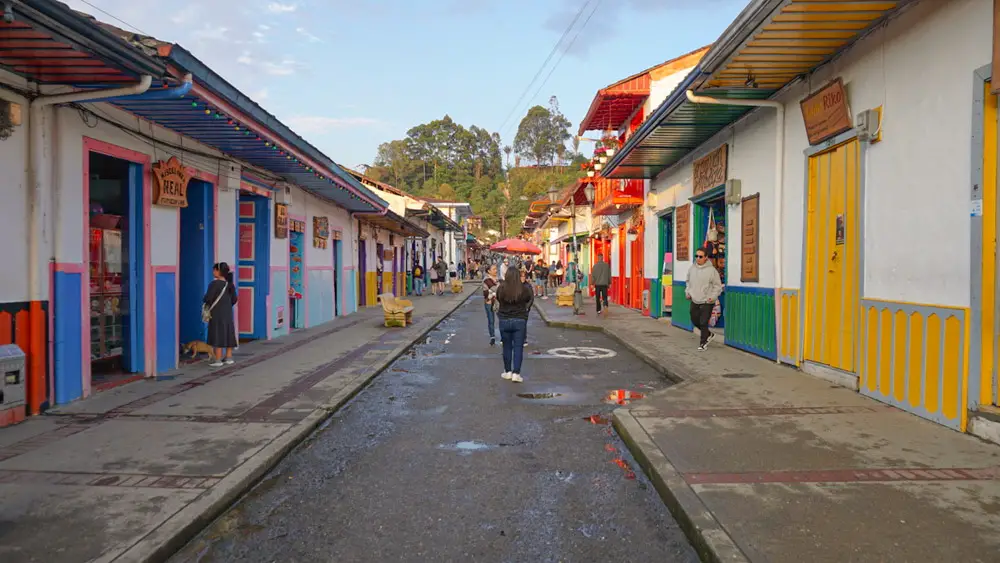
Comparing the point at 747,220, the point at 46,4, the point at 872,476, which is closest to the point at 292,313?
the point at 747,220

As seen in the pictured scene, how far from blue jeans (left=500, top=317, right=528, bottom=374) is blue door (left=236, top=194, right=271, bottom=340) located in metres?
5.97

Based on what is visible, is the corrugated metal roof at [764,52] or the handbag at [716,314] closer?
the corrugated metal roof at [764,52]

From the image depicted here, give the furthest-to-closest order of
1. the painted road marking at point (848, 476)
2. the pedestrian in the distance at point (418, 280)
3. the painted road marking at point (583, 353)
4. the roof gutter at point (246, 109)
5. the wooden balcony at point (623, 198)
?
the pedestrian in the distance at point (418, 280), the wooden balcony at point (623, 198), the painted road marking at point (583, 353), the roof gutter at point (246, 109), the painted road marking at point (848, 476)

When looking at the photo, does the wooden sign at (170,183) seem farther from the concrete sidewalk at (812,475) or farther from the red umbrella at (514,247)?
the red umbrella at (514,247)

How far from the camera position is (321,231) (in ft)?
52.6

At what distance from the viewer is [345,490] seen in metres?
4.49

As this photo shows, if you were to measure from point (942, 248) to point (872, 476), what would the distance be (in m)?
2.39

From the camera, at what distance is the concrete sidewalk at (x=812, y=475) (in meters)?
3.35

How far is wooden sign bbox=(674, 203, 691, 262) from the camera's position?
45.1 feet

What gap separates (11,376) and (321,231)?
34.1 feet

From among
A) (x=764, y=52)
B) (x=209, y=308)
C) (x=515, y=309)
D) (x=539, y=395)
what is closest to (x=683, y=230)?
(x=515, y=309)

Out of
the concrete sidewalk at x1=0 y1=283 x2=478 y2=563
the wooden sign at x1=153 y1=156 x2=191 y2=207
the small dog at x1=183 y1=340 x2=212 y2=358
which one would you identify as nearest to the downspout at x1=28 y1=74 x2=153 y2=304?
the concrete sidewalk at x1=0 y1=283 x2=478 y2=563

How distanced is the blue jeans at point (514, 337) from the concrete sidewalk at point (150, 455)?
6.12 ft

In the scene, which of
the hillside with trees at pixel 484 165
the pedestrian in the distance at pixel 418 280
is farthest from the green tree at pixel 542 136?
the pedestrian in the distance at pixel 418 280
